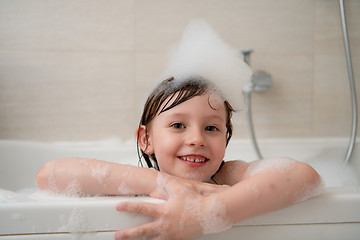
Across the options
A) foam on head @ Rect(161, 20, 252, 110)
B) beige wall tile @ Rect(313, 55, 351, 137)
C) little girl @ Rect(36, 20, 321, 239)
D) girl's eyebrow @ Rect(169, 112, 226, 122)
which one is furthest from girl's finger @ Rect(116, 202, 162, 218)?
beige wall tile @ Rect(313, 55, 351, 137)

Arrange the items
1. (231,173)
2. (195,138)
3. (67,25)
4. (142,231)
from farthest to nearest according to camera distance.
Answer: (67,25), (231,173), (195,138), (142,231)

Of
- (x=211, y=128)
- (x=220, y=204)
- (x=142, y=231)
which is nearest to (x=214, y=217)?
(x=220, y=204)

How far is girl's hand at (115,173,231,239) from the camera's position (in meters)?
0.56

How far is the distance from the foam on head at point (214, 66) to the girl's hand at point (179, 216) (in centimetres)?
30

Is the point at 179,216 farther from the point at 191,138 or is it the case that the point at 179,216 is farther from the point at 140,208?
the point at 191,138

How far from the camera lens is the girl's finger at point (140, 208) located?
568 mm

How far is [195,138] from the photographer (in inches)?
27.1

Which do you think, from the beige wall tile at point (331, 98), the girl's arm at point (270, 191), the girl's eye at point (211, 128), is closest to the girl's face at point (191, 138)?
the girl's eye at point (211, 128)

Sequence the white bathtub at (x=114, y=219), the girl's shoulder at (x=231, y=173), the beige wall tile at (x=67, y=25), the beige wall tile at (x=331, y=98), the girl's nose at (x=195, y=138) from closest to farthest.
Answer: the white bathtub at (x=114, y=219) < the girl's nose at (x=195, y=138) < the girl's shoulder at (x=231, y=173) < the beige wall tile at (x=67, y=25) < the beige wall tile at (x=331, y=98)

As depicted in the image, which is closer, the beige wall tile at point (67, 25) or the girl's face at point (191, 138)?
the girl's face at point (191, 138)

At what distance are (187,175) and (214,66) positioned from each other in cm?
28

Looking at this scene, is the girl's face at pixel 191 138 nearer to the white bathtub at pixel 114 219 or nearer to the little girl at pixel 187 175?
the little girl at pixel 187 175

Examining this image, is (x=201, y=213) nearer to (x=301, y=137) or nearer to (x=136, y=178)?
(x=136, y=178)

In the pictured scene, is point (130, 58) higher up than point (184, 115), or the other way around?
point (130, 58)
